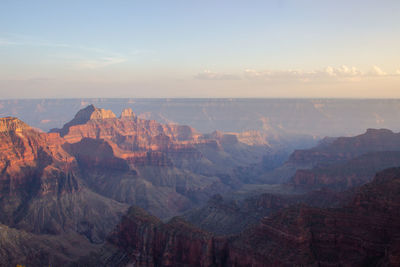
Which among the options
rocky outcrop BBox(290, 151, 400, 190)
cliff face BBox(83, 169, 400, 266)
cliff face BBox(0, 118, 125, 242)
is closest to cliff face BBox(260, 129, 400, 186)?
rocky outcrop BBox(290, 151, 400, 190)

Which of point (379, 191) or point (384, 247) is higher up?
point (379, 191)

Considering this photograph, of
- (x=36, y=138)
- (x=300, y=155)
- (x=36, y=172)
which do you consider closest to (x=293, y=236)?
(x=36, y=172)

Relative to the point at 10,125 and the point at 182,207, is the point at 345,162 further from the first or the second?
the point at 10,125

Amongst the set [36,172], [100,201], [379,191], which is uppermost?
[379,191]

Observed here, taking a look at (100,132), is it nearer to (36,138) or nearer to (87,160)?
(87,160)

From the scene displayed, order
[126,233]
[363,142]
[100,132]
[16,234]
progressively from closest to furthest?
[126,233] → [16,234] → [363,142] → [100,132]

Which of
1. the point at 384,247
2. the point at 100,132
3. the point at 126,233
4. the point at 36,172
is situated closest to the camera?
the point at 384,247

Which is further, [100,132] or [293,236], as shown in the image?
[100,132]

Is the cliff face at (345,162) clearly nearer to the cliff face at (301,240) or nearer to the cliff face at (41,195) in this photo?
the cliff face at (301,240)
